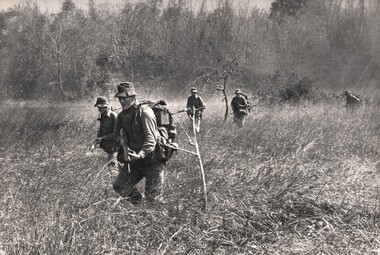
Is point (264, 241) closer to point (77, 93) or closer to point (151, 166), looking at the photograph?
point (151, 166)

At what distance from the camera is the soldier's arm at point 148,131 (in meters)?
4.41

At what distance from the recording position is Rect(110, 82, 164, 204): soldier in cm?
445

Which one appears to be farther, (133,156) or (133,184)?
(133,184)

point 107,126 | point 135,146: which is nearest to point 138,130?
point 135,146

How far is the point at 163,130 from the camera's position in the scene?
4730mm

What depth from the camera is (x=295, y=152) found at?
24.0 ft

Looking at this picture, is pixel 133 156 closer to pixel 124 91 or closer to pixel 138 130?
pixel 138 130

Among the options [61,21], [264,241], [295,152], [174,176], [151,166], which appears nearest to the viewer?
[264,241]

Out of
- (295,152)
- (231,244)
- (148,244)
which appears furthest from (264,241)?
(295,152)

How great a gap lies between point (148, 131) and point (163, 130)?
1.07ft

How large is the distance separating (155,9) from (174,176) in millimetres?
38136

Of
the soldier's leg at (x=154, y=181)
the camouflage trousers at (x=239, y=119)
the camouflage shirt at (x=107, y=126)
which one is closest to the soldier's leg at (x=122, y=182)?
the soldier's leg at (x=154, y=181)

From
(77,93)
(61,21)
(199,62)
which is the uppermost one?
(61,21)

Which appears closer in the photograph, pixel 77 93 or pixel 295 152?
pixel 295 152
